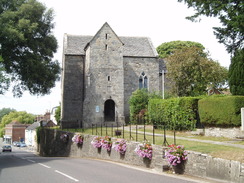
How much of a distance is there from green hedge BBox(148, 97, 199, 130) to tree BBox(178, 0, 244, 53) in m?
7.17

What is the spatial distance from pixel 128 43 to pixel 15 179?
110 feet

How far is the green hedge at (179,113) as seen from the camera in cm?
2428

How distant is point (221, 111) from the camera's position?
20.6 m

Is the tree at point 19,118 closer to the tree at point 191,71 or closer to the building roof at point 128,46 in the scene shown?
the building roof at point 128,46

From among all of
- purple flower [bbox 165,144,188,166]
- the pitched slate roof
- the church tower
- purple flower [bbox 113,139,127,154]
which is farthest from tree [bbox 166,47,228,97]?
purple flower [bbox 165,144,188,166]

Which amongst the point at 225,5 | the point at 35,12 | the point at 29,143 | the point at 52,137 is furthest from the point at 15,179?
the point at 29,143

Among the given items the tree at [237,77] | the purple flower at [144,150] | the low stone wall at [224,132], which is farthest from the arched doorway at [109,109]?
the purple flower at [144,150]

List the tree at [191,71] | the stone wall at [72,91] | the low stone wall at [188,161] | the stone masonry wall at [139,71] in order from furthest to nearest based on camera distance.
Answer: the stone wall at [72,91]
the stone masonry wall at [139,71]
the tree at [191,71]
the low stone wall at [188,161]

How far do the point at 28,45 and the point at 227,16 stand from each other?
68.7 ft

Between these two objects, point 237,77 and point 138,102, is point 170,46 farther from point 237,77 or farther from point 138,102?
point 237,77

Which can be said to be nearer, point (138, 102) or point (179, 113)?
point (179, 113)

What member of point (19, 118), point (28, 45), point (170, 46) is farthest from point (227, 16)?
point (19, 118)

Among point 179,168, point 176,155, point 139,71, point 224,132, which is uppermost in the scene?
point 139,71

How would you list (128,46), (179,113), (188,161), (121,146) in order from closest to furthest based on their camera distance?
1. (188,161)
2. (121,146)
3. (179,113)
4. (128,46)
